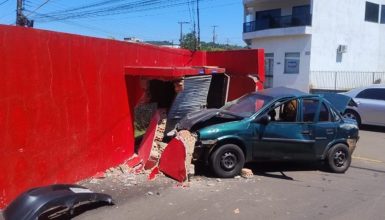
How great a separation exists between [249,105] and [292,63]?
26.9 m

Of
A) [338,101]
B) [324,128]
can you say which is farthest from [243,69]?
[324,128]

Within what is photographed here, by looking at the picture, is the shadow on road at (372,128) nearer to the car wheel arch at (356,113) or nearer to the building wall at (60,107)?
the car wheel arch at (356,113)

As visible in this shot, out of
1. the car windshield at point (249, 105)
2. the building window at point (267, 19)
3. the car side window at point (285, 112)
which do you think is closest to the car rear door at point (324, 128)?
the car side window at point (285, 112)

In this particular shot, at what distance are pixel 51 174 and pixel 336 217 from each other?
3.98m

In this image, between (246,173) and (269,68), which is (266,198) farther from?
(269,68)

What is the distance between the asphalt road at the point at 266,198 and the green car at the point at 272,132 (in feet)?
1.10

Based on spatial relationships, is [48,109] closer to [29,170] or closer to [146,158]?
[29,170]

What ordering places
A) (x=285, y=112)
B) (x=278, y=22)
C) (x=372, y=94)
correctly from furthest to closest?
(x=278, y=22), (x=372, y=94), (x=285, y=112)

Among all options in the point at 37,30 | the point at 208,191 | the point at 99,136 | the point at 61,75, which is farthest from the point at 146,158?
the point at 37,30

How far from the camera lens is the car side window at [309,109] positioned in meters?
8.95

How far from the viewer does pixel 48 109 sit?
6.77 m

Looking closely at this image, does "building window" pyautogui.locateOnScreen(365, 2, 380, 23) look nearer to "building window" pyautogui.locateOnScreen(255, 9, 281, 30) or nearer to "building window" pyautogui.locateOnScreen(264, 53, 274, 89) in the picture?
"building window" pyautogui.locateOnScreen(255, 9, 281, 30)

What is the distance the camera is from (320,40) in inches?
1362

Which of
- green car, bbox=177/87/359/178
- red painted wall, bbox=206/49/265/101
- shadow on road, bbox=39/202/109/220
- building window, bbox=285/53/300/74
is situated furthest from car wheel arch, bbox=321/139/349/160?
building window, bbox=285/53/300/74
